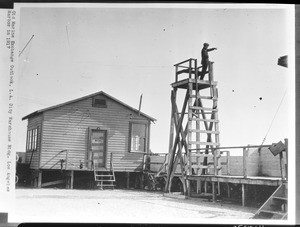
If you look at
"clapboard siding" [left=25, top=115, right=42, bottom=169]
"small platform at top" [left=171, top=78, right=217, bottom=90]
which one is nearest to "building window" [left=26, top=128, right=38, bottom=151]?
"clapboard siding" [left=25, top=115, right=42, bottom=169]

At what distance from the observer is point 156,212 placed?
991cm

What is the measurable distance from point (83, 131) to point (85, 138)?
31cm

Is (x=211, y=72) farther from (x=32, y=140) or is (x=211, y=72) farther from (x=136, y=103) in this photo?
(x=32, y=140)

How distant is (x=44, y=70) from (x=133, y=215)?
482cm

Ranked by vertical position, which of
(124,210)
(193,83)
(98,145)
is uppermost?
(193,83)

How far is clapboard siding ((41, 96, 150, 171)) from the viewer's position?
16.7 meters

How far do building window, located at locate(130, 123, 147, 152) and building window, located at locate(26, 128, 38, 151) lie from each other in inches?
165

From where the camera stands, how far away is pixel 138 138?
18500 millimetres

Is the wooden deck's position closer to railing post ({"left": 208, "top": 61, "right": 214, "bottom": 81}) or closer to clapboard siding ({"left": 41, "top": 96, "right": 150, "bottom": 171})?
railing post ({"left": 208, "top": 61, "right": 214, "bottom": 81})

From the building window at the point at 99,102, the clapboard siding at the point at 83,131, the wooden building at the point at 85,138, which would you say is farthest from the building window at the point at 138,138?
the building window at the point at 99,102

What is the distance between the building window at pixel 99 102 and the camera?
57.0 feet

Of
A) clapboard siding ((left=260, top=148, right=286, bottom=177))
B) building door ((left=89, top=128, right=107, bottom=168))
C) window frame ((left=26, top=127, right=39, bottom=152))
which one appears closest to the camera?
clapboard siding ((left=260, top=148, right=286, bottom=177))

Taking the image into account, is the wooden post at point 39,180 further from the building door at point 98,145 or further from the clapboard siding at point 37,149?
the building door at point 98,145

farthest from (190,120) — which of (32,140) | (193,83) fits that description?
(32,140)
